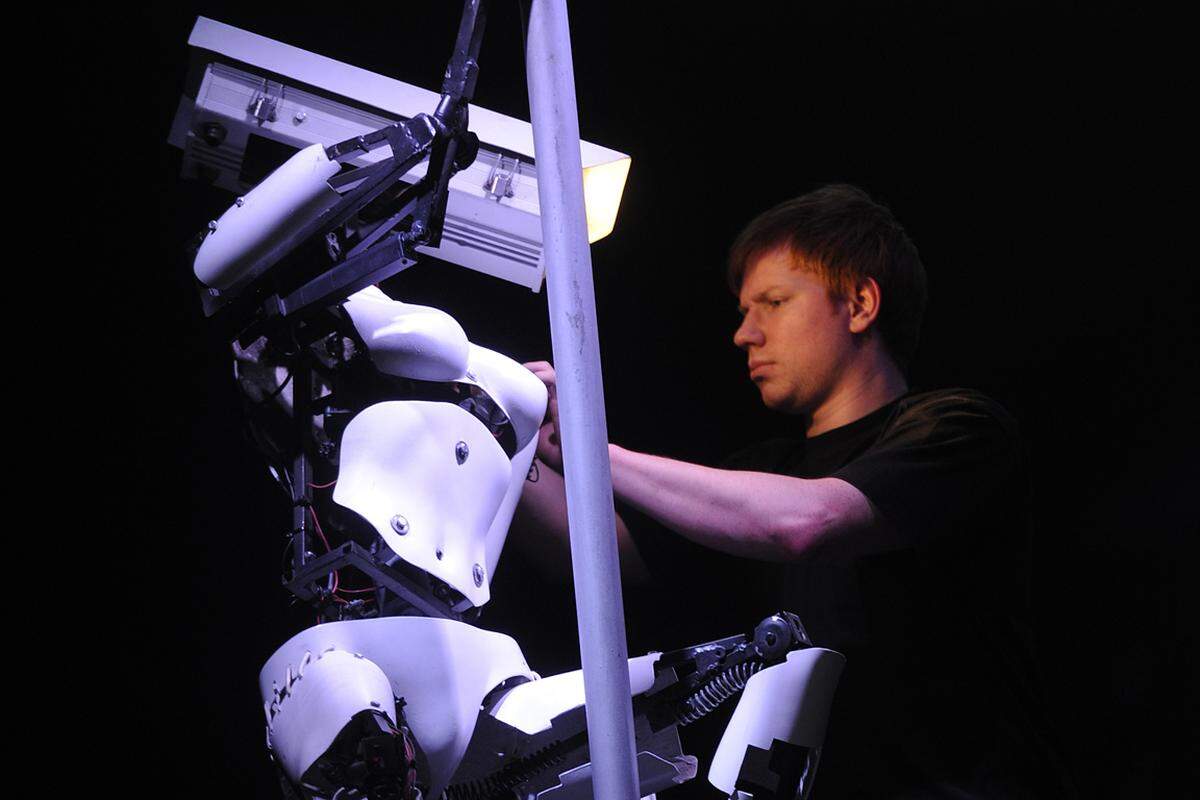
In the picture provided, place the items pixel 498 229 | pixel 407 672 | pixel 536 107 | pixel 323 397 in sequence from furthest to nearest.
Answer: pixel 498 229, pixel 323 397, pixel 407 672, pixel 536 107

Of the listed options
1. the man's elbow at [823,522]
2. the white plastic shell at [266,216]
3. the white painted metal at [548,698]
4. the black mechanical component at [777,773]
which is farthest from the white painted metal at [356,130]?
the black mechanical component at [777,773]

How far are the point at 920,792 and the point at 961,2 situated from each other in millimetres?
1535

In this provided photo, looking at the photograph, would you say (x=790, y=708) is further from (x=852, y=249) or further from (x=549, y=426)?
(x=852, y=249)

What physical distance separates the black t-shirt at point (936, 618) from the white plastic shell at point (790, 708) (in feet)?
0.68

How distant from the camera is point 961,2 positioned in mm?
2184

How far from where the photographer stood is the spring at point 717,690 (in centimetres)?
117

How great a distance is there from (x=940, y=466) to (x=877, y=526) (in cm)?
15

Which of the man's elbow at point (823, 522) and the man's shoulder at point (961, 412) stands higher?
the man's shoulder at point (961, 412)

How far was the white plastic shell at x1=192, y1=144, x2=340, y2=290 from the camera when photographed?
1.22 metres

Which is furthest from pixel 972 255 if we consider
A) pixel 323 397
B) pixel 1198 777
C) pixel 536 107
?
pixel 536 107

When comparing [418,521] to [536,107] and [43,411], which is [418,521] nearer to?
[536,107]

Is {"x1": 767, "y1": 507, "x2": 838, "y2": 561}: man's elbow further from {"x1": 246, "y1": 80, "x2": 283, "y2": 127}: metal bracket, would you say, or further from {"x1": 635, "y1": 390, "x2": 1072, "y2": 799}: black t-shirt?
{"x1": 246, "y1": 80, "x2": 283, "y2": 127}: metal bracket

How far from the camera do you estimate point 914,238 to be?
7.70 feet

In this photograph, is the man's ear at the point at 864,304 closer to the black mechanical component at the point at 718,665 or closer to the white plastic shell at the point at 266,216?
the black mechanical component at the point at 718,665
